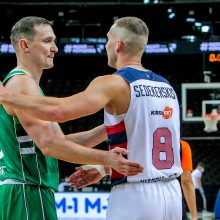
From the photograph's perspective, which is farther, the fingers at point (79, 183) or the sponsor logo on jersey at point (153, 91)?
the fingers at point (79, 183)

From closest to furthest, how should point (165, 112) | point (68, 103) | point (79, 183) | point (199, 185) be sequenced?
point (68, 103) → point (165, 112) → point (79, 183) → point (199, 185)

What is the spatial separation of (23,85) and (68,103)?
0.42 m

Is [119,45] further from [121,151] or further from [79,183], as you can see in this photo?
[79,183]

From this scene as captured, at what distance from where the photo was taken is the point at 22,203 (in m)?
3.30

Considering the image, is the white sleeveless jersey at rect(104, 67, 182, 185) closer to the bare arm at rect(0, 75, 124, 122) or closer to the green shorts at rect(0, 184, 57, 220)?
the bare arm at rect(0, 75, 124, 122)

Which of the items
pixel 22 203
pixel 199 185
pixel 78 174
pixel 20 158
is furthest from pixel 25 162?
pixel 199 185

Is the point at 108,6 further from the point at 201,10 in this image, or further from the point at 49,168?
the point at 49,168

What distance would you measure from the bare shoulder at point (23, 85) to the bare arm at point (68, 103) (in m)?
0.20

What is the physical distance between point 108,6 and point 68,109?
13837mm

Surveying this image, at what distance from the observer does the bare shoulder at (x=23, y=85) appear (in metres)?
3.31

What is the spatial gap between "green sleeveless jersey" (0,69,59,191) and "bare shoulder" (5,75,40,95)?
41 millimetres

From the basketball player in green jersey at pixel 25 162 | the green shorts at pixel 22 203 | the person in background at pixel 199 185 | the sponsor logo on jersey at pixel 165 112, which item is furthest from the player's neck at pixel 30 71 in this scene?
the person in background at pixel 199 185

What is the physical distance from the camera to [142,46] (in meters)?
3.39

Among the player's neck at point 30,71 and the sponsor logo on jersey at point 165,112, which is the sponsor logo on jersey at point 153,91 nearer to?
the sponsor logo on jersey at point 165,112
